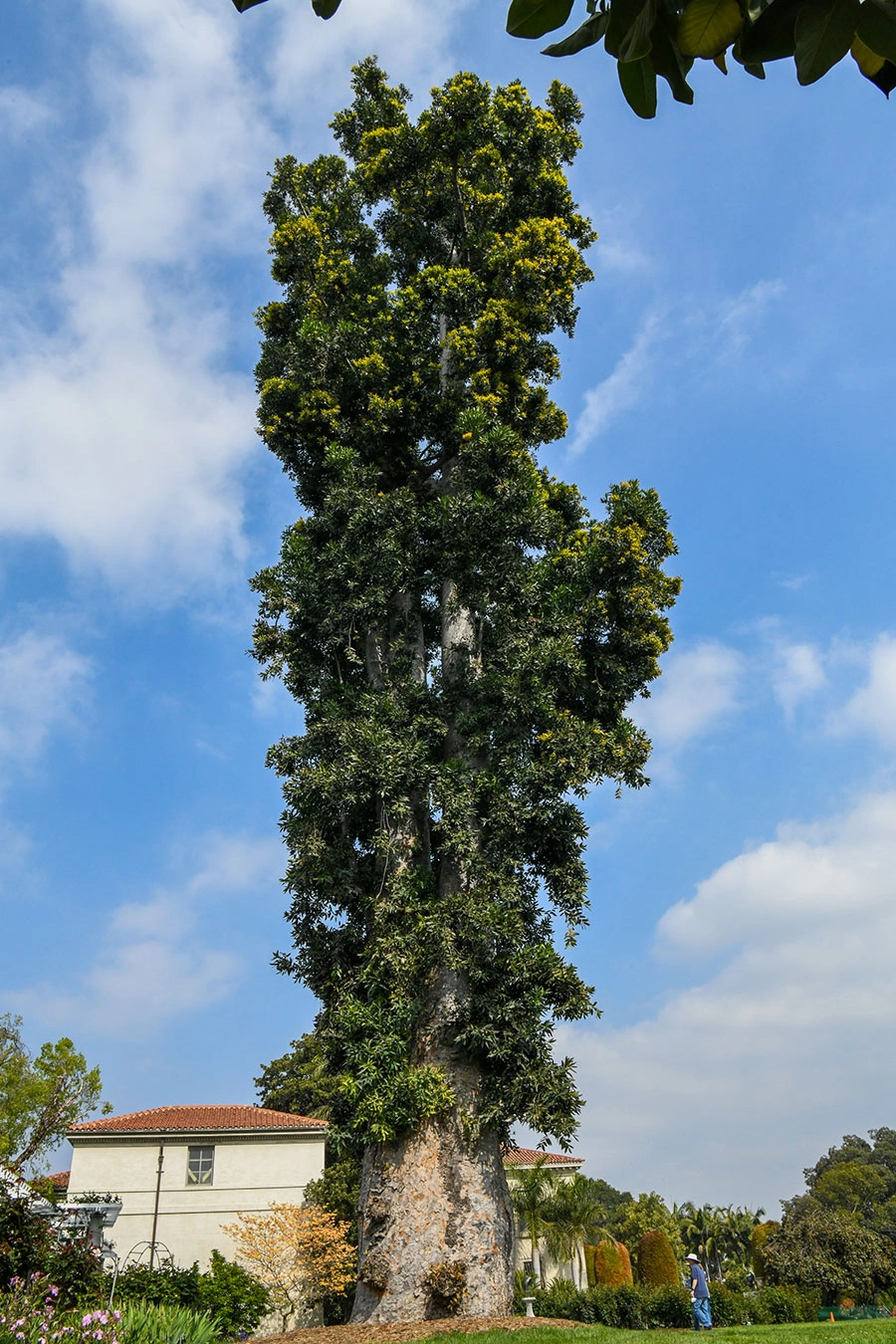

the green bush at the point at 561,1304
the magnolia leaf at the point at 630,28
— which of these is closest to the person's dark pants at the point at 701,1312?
the green bush at the point at 561,1304

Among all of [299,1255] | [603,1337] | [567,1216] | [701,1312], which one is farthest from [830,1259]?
[603,1337]

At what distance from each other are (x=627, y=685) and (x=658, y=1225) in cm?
3825

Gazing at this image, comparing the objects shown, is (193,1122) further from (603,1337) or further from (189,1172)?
(603,1337)

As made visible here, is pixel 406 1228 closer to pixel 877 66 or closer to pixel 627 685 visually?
pixel 627 685

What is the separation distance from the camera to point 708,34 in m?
1.34

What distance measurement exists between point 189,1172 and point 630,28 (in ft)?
94.9

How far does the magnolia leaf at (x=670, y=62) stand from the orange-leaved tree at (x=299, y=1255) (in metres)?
24.3

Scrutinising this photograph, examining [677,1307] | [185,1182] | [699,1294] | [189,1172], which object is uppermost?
[189,1172]

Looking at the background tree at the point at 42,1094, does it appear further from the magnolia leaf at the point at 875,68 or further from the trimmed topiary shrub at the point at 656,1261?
the magnolia leaf at the point at 875,68

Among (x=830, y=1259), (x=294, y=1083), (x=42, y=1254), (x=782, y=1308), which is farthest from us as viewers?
(x=294, y=1083)

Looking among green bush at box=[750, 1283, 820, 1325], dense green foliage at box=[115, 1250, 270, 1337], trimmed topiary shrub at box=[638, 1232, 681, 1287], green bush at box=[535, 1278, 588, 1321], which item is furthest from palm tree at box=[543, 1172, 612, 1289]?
dense green foliage at box=[115, 1250, 270, 1337]

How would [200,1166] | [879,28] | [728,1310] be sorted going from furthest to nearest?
[200,1166]
[728,1310]
[879,28]

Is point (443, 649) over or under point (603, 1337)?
over

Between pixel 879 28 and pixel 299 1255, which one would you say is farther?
pixel 299 1255
